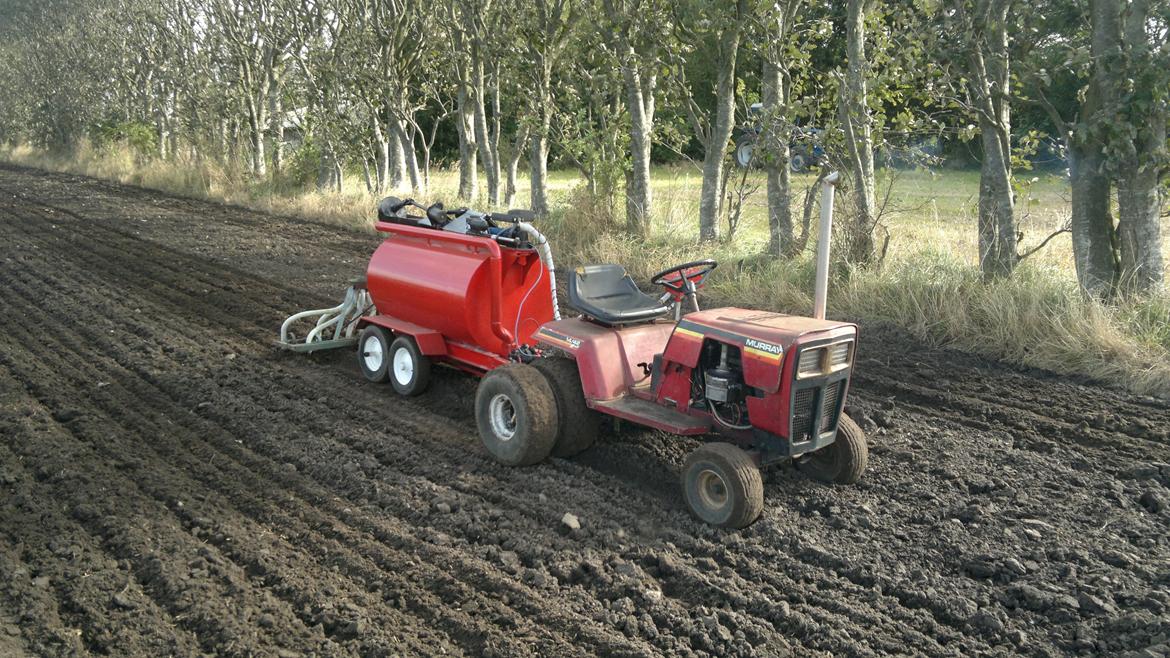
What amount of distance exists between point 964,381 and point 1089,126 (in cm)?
232

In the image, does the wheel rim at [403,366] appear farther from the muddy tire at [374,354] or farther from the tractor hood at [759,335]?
the tractor hood at [759,335]

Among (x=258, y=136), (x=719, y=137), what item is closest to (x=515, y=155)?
(x=719, y=137)

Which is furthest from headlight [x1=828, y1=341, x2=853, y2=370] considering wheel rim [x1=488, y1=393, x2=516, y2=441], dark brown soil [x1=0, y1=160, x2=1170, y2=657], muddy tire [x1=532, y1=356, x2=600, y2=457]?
wheel rim [x1=488, y1=393, x2=516, y2=441]

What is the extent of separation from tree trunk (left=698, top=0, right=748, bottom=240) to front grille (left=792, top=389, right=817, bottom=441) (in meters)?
6.57

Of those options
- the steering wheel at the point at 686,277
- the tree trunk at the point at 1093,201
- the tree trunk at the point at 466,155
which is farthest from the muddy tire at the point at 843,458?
the tree trunk at the point at 466,155

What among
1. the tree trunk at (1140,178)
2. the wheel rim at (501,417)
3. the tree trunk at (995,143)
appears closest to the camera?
the wheel rim at (501,417)

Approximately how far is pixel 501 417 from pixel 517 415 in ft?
1.03

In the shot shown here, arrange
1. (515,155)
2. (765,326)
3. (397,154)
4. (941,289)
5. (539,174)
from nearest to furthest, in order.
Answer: (765,326)
(941,289)
(539,174)
(515,155)
(397,154)

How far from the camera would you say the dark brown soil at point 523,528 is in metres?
3.60

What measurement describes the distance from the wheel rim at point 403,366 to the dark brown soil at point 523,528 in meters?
0.17

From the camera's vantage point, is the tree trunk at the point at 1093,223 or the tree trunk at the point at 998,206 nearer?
the tree trunk at the point at 1093,223

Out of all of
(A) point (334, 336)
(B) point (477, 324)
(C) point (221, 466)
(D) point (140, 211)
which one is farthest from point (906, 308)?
(D) point (140, 211)

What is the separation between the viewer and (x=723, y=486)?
4445 millimetres

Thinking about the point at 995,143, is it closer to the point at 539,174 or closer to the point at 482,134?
the point at 539,174
